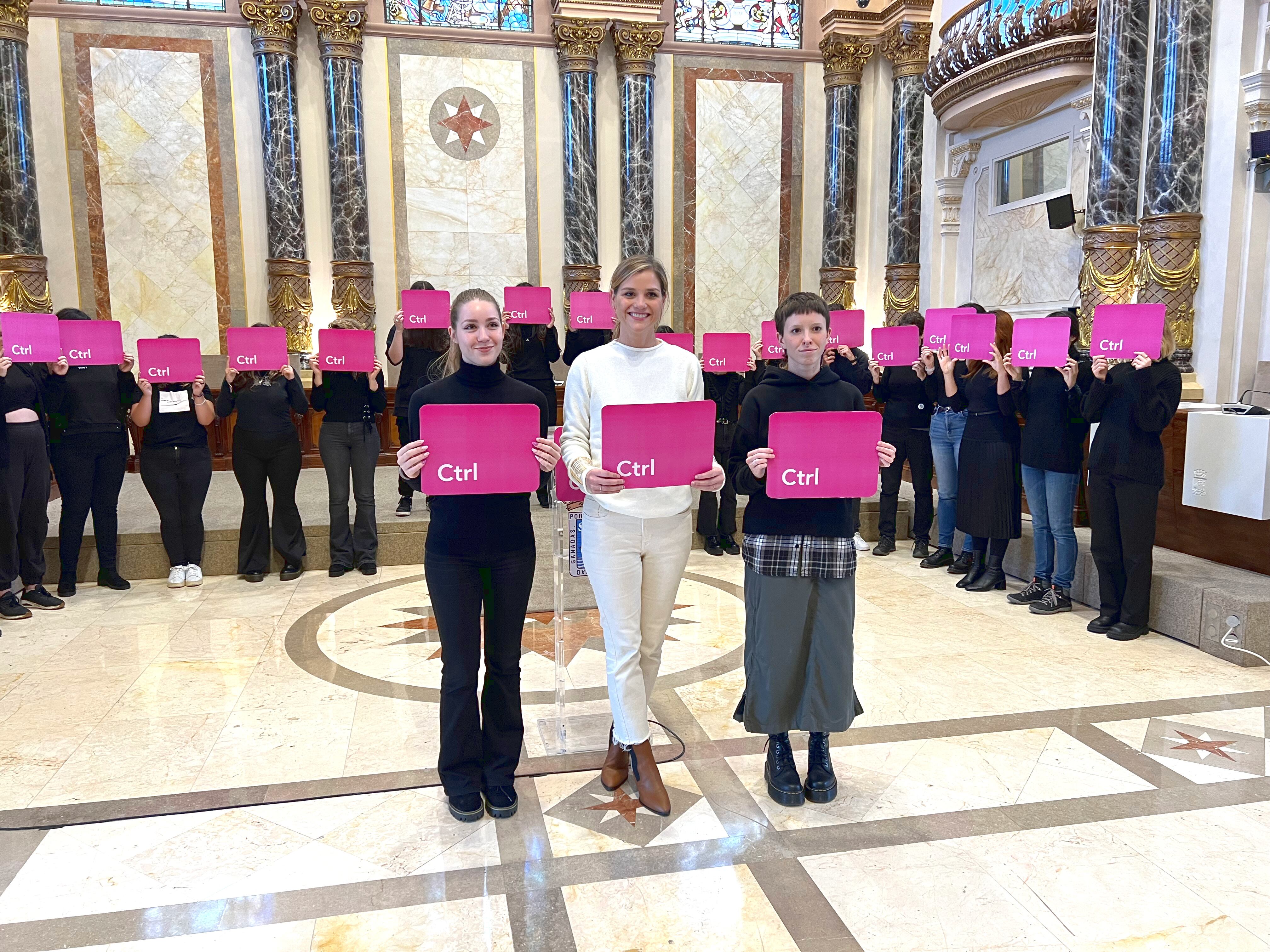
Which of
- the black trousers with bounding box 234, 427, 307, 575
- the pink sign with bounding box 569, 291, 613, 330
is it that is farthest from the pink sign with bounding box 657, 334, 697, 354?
the black trousers with bounding box 234, 427, 307, 575

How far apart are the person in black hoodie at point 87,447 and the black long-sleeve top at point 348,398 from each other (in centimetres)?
124

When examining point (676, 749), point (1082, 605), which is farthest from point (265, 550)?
point (1082, 605)

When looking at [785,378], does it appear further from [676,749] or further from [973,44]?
[973,44]

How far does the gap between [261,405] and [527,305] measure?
2008 millimetres

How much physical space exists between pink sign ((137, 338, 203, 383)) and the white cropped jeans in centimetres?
416

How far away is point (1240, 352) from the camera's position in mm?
6734

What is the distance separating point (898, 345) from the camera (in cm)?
666

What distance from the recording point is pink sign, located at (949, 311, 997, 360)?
5.94 meters

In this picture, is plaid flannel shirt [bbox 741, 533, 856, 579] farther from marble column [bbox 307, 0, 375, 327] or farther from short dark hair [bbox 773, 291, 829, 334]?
marble column [bbox 307, 0, 375, 327]

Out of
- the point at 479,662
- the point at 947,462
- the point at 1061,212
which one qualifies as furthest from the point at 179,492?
the point at 1061,212

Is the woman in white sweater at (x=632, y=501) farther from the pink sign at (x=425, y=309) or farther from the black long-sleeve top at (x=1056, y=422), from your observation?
the black long-sleeve top at (x=1056, y=422)

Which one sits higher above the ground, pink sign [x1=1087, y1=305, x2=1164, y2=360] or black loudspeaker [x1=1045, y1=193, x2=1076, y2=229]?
black loudspeaker [x1=1045, y1=193, x2=1076, y2=229]

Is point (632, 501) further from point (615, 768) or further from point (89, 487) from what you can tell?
point (89, 487)

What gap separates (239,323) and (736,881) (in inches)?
371
